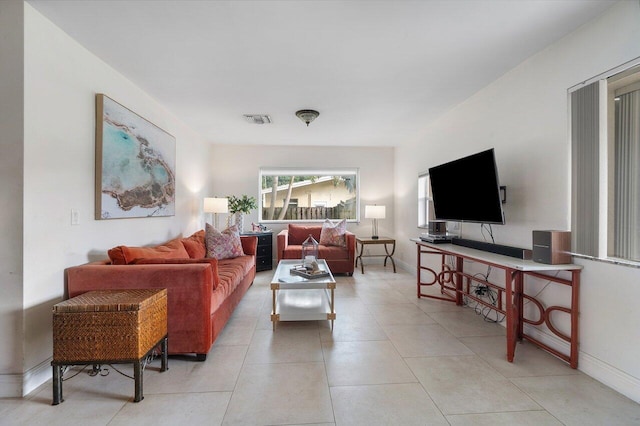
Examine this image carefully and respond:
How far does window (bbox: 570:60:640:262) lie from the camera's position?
1842 millimetres

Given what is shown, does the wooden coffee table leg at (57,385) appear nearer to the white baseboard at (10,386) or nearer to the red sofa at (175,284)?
the white baseboard at (10,386)

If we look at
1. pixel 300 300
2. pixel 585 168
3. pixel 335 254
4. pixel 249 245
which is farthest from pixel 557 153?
pixel 249 245

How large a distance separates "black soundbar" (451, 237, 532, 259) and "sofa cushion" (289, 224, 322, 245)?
2739 millimetres

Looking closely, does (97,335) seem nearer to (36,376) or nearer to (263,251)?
(36,376)

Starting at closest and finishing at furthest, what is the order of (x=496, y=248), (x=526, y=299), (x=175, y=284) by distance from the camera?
(x=175, y=284) → (x=526, y=299) → (x=496, y=248)

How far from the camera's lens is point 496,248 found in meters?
2.79

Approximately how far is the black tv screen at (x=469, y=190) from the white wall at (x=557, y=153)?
0.30 meters

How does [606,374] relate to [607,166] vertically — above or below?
below

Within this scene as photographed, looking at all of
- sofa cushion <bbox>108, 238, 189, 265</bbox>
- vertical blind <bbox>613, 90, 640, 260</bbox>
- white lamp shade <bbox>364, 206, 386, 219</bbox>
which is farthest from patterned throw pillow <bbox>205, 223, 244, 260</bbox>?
vertical blind <bbox>613, 90, 640, 260</bbox>

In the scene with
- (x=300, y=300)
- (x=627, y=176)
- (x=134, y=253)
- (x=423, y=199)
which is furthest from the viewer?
(x=423, y=199)

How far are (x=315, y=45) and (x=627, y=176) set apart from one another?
2347 mm

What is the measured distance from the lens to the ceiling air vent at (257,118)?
3.99 m

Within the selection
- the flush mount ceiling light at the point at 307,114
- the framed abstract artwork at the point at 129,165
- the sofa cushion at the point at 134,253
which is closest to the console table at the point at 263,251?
the framed abstract artwork at the point at 129,165

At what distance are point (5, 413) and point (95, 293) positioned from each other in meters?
0.73
